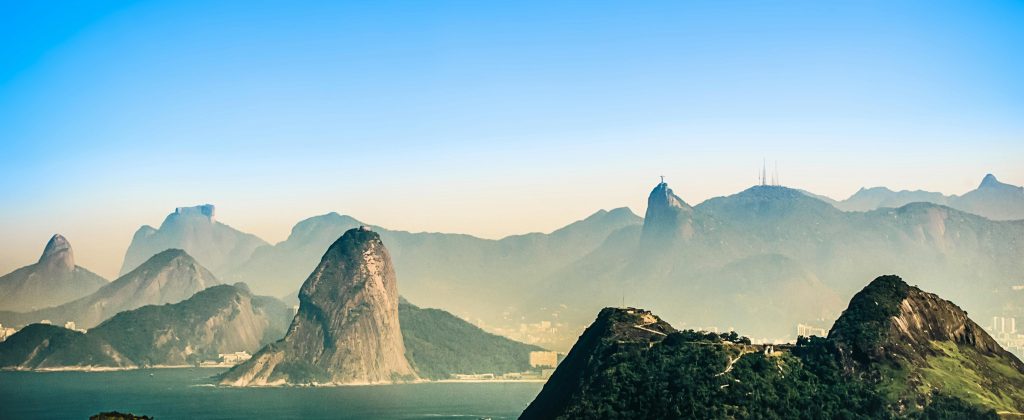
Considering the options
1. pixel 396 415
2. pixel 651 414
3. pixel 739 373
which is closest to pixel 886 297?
pixel 739 373

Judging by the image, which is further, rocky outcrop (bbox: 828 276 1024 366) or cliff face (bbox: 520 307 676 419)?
cliff face (bbox: 520 307 676 419)

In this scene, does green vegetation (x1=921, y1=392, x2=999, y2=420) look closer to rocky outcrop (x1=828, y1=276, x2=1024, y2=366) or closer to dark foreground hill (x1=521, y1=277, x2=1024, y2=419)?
dark foreground hill (x1=521, y1=277, x2=1024, y2=419)

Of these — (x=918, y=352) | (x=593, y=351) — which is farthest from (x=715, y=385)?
(x=918, y=352)

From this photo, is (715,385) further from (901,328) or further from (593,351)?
(901,328)

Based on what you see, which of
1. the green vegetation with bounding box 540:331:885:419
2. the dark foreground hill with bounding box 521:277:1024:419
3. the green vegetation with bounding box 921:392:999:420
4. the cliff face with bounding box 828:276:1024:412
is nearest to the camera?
the green vegetation with bounding box 921:392:999:420

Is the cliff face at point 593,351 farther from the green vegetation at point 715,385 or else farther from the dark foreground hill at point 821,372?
the green vegetation at point 715,385

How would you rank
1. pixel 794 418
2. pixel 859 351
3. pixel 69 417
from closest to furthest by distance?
1. pixel 794 418
2. pixel 859 351
3. pixel 69 417

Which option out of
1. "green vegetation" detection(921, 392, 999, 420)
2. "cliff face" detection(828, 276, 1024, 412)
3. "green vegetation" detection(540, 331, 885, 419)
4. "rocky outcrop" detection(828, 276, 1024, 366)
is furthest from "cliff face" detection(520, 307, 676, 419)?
"green vegetation" detection(921, 392, 999, 420)

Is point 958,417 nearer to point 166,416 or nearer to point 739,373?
point 739,373

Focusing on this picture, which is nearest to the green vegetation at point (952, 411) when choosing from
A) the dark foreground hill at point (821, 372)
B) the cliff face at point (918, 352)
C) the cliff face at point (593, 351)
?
the dark foreground hill at point (821, 372)
